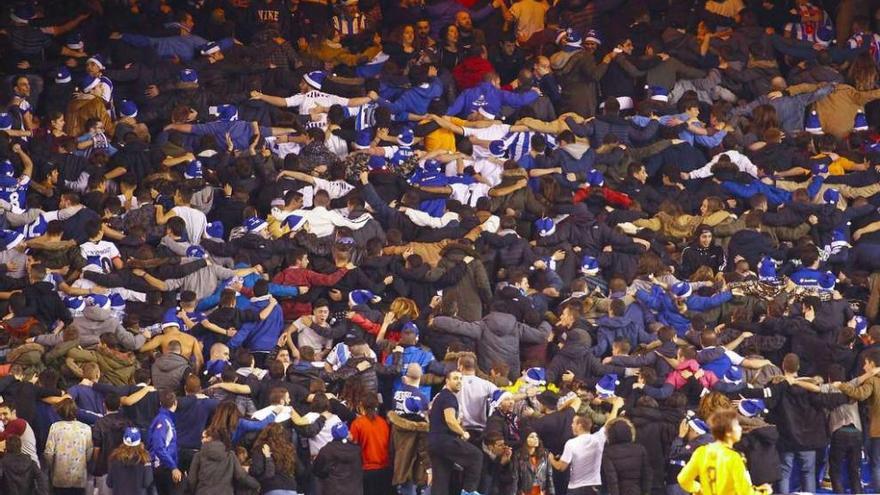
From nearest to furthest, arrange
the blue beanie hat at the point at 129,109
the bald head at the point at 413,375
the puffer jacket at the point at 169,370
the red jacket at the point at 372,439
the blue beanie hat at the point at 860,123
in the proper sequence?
1. the red jacket at the point at 372,439
2. the bald head at the point at 413,375
3. the puffer jacket at the point at 169,370
4. the blue beanie hat at the point at 129,109
5. the blue beanie hat at the point at 860,123

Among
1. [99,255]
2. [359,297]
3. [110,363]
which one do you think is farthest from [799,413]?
[99,255]

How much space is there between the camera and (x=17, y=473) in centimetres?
2039

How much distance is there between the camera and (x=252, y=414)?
21.2 meters

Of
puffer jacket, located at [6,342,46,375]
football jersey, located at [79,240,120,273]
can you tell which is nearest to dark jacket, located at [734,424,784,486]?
puffer jacket, located at [6,342,46,375]

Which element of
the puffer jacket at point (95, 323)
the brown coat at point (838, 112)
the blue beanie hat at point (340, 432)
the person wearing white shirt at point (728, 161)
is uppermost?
the puffer jacket at point (95, 323)

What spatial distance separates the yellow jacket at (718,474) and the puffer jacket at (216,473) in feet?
16.2

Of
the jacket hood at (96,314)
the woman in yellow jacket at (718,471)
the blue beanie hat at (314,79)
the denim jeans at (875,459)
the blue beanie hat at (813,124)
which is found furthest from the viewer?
the blue beanie hat at (813,124)

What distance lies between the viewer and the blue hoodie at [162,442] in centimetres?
2081

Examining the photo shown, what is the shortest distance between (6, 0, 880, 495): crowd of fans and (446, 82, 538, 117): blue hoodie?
0.17ft

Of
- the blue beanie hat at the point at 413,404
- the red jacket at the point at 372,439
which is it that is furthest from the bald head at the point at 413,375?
the red jacket at the point at 372,439

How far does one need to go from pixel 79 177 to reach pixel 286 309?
3.61 meters

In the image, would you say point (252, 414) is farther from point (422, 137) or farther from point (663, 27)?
point (663, 27)

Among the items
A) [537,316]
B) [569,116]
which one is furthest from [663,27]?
[537,316]

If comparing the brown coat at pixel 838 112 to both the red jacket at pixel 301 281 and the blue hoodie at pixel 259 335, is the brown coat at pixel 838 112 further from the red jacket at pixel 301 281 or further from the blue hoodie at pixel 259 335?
the blue hoodie at pixel 259 335
